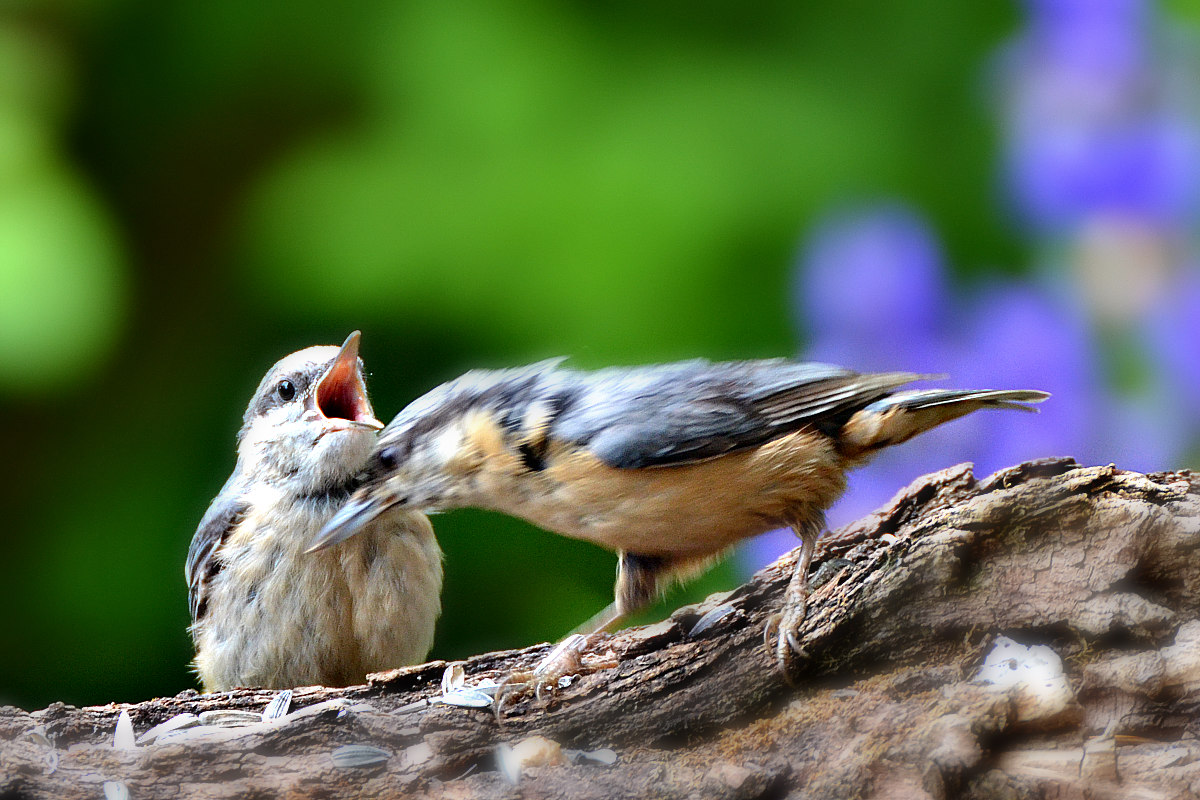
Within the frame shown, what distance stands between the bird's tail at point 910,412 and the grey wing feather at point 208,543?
3.24 ft

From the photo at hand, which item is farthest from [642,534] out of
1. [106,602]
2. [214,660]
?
[106,602]

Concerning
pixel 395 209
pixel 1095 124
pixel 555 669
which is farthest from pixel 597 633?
pixel 1095 124

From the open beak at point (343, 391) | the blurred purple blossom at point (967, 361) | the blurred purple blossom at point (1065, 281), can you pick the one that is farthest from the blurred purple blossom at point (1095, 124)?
the open beak at point (343, 391)

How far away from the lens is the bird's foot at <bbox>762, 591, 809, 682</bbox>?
4.58ft

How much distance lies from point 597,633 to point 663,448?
35 cm

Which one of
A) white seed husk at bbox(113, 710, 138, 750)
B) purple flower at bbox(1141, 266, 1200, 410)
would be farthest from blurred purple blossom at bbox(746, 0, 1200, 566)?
white seed husk at bbox(113, 710, 138, 750)

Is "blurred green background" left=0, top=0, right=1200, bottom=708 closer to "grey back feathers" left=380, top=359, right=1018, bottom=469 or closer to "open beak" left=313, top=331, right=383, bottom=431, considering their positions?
"open beak" left=313, top=331, right=383, bottom=431

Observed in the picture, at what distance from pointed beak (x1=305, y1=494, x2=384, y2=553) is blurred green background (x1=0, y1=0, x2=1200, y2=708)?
2.63ft

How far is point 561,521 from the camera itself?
4.94 feet

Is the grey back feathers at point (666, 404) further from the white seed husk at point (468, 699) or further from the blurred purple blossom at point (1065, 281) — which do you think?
the blurred purple blossom at point (1065, 281)

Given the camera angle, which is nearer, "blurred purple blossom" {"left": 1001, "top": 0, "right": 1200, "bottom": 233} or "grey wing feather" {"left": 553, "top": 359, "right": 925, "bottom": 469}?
"grey wing feather" {"left": 553, "top": 359, "right": 925, "bottom": 469}

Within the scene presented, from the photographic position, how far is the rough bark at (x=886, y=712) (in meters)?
1.26

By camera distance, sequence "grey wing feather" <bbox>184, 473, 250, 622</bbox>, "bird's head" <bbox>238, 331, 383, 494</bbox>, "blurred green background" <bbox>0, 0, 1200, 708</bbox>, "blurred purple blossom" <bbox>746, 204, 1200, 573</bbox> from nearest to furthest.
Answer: "bird's head" <bbox>238, 331, 383, 494</bbox>
"grey wing feather" <bbox>184, 473, 250, 622</bbox>
"blurred purple blossom" <bbox>746, 204, 1200, 573</bbox>
"blurred green background" <bbox>0, 0, 1200, 708</bbox>

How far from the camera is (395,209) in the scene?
2.70m
